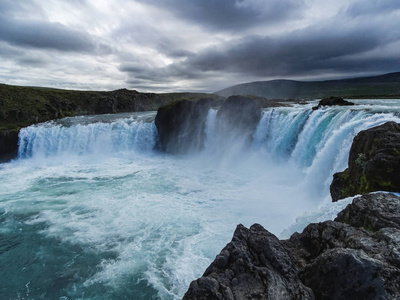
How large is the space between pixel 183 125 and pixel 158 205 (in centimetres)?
2054

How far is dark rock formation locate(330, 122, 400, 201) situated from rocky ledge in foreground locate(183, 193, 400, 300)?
135 inches

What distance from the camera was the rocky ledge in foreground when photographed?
178 inches

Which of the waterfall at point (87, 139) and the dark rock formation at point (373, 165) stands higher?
the dark rock formation at point (373, 165)

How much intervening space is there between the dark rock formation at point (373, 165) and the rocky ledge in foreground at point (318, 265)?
3424 mm

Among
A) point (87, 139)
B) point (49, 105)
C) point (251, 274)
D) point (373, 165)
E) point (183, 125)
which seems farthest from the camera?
point (49, 105)

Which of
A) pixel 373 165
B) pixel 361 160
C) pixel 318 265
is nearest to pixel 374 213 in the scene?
pixel 318 265

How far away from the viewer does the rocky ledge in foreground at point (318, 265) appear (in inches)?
178

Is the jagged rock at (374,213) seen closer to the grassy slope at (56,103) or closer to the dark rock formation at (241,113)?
the dark rock formation at (241,113)

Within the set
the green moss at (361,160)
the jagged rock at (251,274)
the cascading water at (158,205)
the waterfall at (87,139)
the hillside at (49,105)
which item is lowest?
the cascading water at (158,205)

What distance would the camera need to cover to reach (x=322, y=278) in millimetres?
5023

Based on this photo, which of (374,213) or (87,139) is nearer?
(374,213)

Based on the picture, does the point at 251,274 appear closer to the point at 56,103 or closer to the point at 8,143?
the point at 8,143

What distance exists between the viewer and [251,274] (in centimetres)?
538

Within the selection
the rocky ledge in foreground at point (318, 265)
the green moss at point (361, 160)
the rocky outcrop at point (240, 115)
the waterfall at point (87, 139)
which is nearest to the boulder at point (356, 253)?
the rocky ledge in foreground at point (318, 265)
